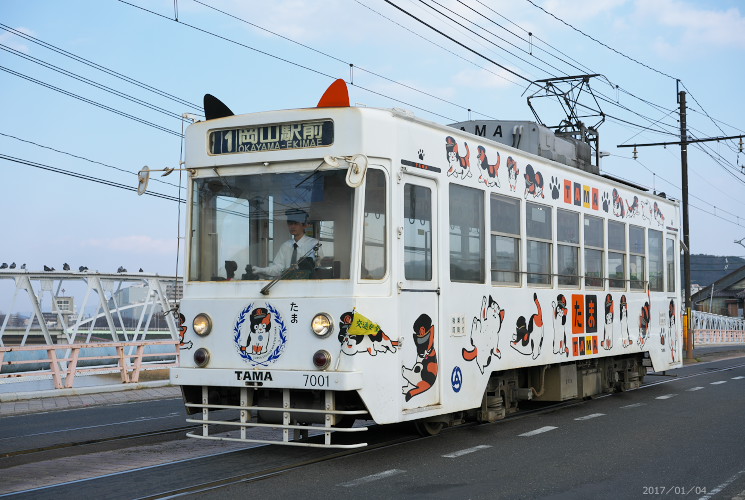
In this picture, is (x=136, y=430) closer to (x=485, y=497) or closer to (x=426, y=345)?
(x=426, y=345)

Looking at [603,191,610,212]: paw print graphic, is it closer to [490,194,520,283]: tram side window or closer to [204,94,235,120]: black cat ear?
[490,194,520,283]: tram side window

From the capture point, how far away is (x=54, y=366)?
17.8 meters

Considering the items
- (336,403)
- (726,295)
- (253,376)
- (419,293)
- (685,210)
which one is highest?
(685,210)

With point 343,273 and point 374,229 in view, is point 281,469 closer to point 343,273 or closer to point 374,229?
point 343,273

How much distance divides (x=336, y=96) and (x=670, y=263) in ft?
34.3

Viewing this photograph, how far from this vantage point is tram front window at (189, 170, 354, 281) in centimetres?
845

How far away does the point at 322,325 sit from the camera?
826 centimetres

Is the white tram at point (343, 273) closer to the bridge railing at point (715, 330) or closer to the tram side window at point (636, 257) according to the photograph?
the tram side window at point (636, 257)

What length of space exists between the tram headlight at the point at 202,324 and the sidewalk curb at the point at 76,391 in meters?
9.34

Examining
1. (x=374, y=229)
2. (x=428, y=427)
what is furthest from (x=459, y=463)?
(x=374, y=229)

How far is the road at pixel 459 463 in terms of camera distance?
24.4 feet

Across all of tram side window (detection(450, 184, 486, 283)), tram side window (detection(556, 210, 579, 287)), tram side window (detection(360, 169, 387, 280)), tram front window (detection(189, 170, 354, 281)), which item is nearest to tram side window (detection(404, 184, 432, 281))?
tram side window (detection(360, 169, 387, 280))

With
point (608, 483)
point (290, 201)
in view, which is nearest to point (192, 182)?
point (290, 201)

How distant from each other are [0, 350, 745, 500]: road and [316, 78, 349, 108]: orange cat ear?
11.3 feet
